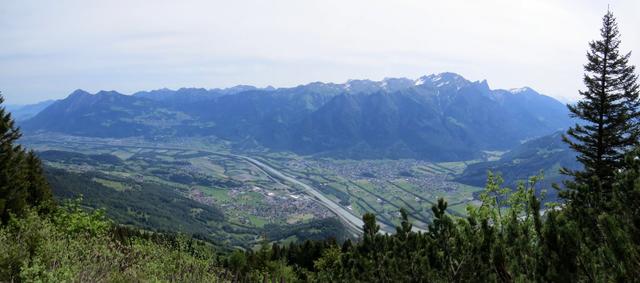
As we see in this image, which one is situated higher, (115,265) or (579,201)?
(579,201)

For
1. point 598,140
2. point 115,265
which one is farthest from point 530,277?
point 598,140

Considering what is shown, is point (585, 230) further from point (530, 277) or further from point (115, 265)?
point (115, 265)

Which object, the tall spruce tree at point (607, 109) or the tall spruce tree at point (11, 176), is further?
the tall spruce tree at point (11, 176)

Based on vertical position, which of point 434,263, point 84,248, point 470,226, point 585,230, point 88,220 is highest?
point 585,230

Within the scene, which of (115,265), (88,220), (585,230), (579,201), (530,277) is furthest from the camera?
(88,220)

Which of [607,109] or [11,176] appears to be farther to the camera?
[11,176]

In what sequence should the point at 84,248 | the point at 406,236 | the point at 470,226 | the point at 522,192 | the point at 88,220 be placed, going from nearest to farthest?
1. the point at 470,226
2. the point at 406,236
3. the point at 84,248
4. the point at 522,192
5. the point at 88,220

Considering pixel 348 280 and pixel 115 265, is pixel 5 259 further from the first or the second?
pixel 348 280

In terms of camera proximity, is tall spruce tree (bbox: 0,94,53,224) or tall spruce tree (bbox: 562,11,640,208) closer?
tall spruce tree (bbox: 562,11,640,208)

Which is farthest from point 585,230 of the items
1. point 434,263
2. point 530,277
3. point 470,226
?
point 434,263

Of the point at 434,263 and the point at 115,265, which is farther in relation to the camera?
the point at 115,265
